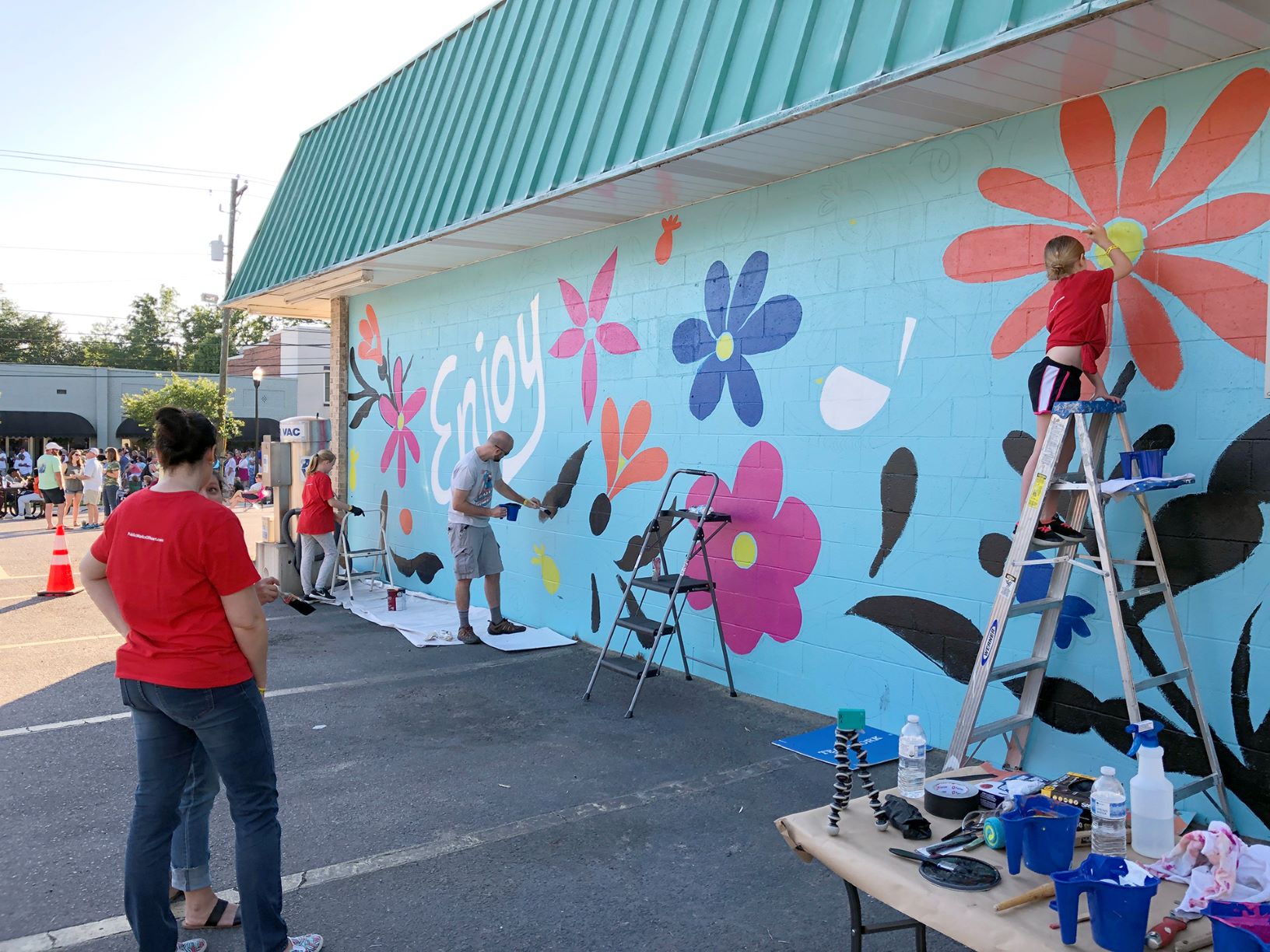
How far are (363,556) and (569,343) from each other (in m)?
4.69

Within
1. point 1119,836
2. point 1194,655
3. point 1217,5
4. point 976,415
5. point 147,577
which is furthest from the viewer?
point 976,415

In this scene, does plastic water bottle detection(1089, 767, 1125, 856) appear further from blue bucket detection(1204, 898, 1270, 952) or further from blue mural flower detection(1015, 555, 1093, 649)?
blue mural flower detection(1015, 555, 1093, 649)

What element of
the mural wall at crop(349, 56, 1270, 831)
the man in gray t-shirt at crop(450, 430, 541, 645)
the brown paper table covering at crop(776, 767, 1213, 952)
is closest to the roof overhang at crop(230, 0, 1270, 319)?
the mural wall at crop(349, 56, 1270, 831)

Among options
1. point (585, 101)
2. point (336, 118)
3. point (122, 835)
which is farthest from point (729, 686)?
point (336, 118)

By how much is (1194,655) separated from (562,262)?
5774 mm

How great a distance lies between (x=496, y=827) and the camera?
14.7 feet

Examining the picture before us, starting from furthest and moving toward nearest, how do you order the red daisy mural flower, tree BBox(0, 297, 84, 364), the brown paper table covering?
tree BBox(0, 297, 84, 364) → the red daisy mural flower → the brown paper table covering

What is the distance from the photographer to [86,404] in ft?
132

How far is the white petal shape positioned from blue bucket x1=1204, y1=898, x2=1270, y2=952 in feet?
12.7

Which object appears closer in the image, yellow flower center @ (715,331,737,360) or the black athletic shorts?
the black athletic shorts

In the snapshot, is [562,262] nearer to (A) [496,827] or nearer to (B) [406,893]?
(A) [496,827]

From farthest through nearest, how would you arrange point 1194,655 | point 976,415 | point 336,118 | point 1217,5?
point 336,118
point 976,415
point 1194,655
point 1217,5

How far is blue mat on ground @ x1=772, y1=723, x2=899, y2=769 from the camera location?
17.4ft

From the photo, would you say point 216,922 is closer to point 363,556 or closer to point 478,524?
point 478,524
